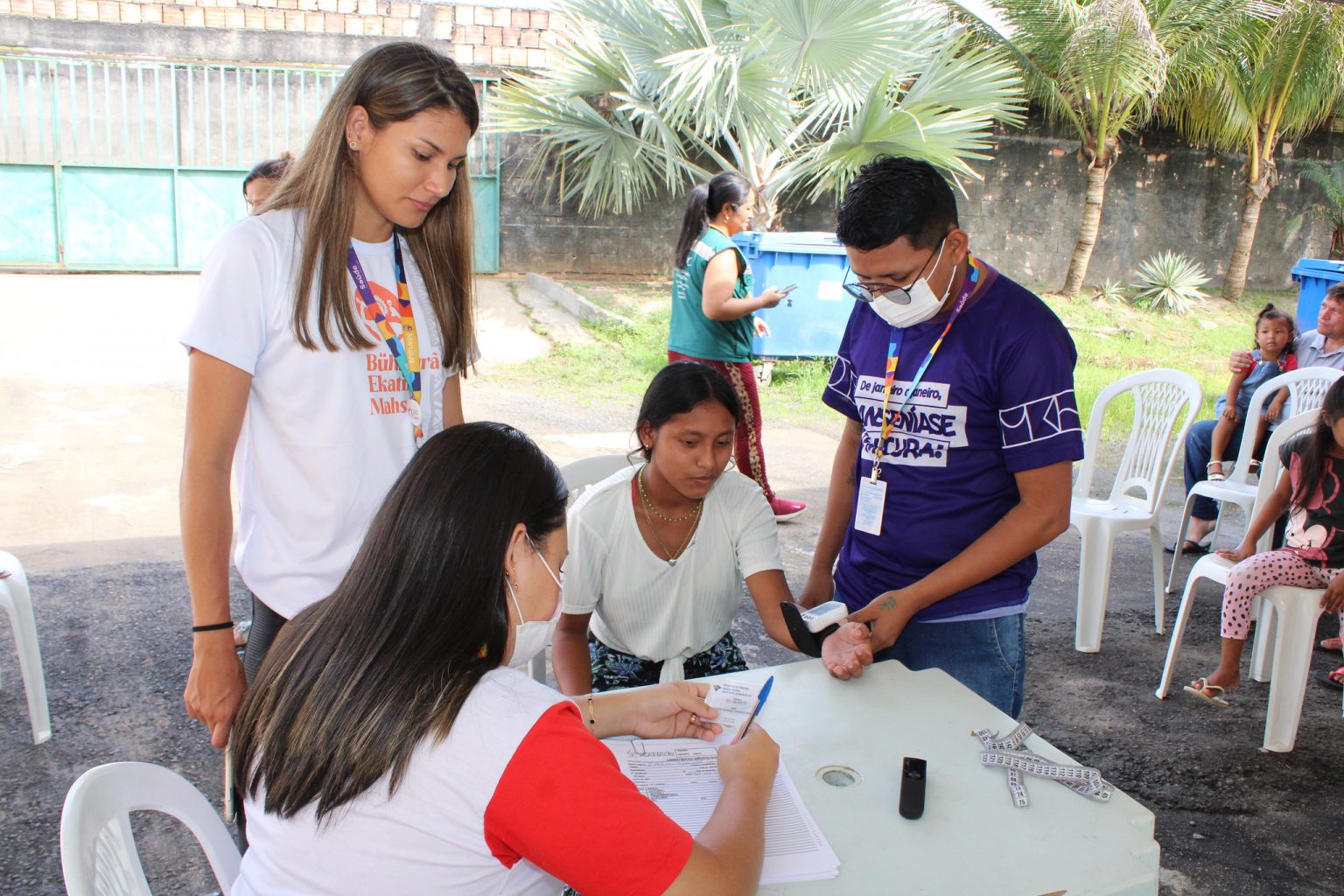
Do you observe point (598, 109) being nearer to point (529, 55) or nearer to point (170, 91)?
point (529, 55)

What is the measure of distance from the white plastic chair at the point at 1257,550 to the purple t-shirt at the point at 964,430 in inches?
79.6

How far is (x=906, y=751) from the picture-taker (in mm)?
1738

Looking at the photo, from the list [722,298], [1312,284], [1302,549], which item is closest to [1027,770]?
[1302,549]

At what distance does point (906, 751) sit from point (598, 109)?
9479 millimetres

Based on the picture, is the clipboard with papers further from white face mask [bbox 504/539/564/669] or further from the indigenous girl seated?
the indigenous girl seated

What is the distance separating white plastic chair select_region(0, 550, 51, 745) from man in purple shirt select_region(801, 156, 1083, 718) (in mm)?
2450

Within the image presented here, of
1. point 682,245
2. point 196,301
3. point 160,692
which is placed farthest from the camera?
point 682,245

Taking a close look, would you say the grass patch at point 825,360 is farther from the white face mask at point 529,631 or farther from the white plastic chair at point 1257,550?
the white face mask at point 529,631

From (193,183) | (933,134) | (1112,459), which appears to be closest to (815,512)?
(1112,459)

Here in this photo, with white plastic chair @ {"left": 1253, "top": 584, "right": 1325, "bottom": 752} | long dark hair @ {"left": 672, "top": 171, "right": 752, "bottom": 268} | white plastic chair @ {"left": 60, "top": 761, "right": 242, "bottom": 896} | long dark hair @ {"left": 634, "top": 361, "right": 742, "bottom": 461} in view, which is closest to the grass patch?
long dark hair @ {"left": 672, "top": 171, "right": 752, "bottom": 268}

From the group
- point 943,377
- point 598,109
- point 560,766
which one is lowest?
point 560,766

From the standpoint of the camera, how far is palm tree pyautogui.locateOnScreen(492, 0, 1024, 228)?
809 centimetres

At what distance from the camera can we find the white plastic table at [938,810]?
1.41m

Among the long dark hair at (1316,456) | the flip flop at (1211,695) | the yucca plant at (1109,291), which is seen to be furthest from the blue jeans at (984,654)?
the yucca plant at (1109,291)
